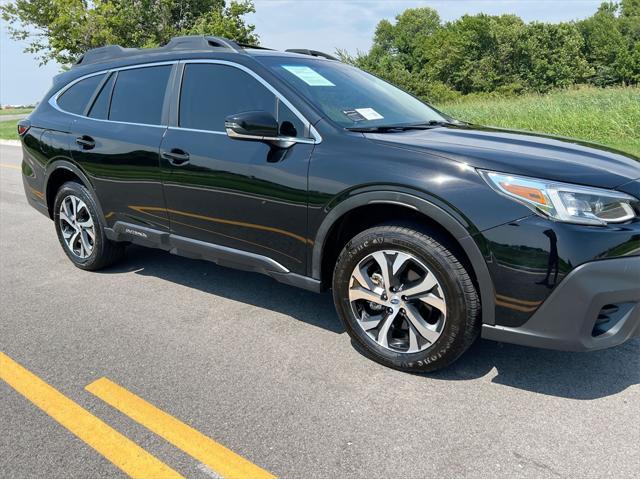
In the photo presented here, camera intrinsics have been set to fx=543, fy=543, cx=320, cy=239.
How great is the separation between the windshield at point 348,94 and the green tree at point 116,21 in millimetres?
26607

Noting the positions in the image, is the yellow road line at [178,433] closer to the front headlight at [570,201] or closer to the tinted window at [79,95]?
the front headlight at [570,201]

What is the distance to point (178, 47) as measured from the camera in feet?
13.1

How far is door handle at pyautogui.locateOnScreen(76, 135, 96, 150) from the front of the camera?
4301 mm

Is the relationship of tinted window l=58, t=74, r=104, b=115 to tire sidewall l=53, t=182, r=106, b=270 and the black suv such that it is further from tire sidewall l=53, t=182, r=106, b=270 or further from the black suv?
tire sidewall l=53, t=182, r=106, b=270

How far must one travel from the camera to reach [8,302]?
416 cm

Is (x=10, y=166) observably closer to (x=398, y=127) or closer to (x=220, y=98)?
(x=220, y=98)

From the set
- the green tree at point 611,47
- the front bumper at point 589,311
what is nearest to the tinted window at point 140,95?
the front bumper at point 589,311

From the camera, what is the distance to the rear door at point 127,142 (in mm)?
3910

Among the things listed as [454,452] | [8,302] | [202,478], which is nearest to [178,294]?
[8,302]

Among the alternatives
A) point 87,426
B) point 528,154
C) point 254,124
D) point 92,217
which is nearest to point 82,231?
point 92,217

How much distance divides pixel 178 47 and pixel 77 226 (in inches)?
72.1

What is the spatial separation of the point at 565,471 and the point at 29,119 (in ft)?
16.9

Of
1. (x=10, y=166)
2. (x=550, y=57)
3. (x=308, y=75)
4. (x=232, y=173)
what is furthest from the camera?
(x=550, y=57)

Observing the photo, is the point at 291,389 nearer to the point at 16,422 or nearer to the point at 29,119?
the point at 16,422
